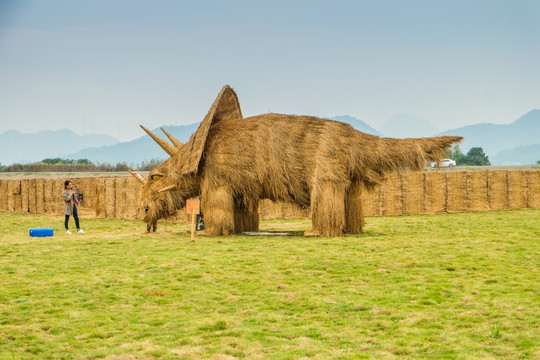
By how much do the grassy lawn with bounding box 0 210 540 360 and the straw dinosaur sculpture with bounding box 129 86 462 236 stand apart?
1349 millimetres

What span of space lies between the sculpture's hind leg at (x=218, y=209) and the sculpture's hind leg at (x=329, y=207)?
268cm

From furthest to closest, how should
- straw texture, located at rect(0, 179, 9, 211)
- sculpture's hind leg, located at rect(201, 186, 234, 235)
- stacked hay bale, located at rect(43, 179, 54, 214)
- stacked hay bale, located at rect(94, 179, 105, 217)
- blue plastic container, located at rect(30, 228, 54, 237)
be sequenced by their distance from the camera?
straw texture, located at rect(0, 179, 9, 211), stacked hay bale, located at rect(43, 179, 54, 214), stacked hay bale, located at rect(94, 179, 105, 217), blue plastic container, located at rect(30, 228, 54, 237), sculpture's hind leg, located at rect(201, 186, 234, 235)

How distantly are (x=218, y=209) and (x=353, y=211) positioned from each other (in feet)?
14.0

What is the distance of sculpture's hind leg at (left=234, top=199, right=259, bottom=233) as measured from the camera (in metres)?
22.2

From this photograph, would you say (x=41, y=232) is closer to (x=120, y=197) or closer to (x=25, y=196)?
(x=120, y=197)

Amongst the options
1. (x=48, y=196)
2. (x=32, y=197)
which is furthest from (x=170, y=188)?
(x=32, y=197)

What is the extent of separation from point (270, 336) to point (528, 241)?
10.9 meters

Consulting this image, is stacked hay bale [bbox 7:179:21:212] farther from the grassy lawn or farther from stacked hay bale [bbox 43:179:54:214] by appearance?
the grassy lawn

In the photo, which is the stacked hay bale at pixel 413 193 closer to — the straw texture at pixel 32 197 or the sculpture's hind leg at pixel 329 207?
the sculpture's hind leg at pixel 329 207

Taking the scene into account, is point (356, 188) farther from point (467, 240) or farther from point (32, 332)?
point (32, 332)

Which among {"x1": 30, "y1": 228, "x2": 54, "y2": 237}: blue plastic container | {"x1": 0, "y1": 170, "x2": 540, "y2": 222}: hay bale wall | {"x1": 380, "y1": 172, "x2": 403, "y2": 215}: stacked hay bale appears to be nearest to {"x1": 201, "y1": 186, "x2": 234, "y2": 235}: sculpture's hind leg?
{"x1": 30, "y1": 228, "x2": 54, "y2": 237}: blue plastic container

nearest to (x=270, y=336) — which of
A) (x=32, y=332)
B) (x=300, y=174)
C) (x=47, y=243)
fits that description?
(x=32, y=332)

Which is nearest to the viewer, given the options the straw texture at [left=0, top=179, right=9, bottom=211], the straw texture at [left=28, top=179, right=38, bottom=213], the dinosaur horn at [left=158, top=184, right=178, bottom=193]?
the dinosaur horn at [left=158, top=184, right=178, bottom=193]

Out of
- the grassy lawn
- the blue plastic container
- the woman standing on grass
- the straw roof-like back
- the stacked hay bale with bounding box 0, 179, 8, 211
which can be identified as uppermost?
the straw roof-like back
